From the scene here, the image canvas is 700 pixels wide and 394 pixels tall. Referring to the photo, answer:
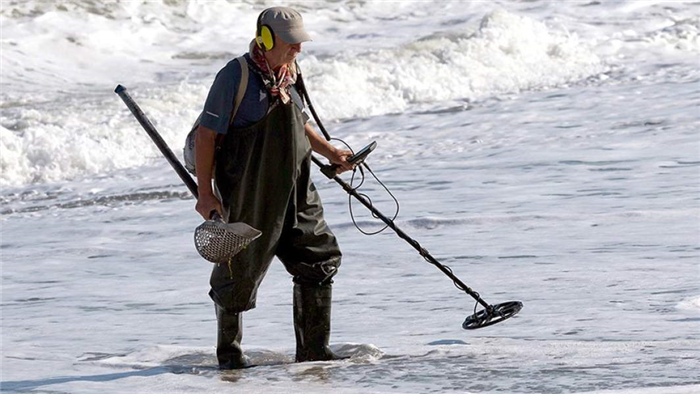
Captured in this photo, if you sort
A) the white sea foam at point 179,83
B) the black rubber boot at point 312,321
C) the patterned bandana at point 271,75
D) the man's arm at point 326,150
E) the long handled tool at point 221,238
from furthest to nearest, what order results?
1. the white sea foam at point 179,83
2. the black rubber boot at point 312,321
3. the man's arm at point 326,150
4. the patterned bandana at point 271,75
5. the long handled tool at point 221,238

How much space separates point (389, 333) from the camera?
19.9ft

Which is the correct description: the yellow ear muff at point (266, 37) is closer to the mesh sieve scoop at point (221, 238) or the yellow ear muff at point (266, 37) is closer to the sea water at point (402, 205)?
the mesh sieve scoop at point (221, 238)

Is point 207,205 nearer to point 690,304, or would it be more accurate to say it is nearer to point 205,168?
point 205,168

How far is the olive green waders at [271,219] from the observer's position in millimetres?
5000

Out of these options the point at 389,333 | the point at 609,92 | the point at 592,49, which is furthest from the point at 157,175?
the point at 592,49

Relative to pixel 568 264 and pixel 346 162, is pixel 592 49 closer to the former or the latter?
pixel 568 264

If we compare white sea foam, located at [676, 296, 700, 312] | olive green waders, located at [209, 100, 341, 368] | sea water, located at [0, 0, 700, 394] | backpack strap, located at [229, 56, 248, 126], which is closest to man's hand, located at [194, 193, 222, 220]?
olive green waders, located at [209, 100, 341, 368]

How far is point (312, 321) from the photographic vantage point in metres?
5.45

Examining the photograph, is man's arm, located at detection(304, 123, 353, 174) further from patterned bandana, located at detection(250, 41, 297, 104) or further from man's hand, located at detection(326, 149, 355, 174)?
patterned bandana, located at detection(250, 41, 297, 104)

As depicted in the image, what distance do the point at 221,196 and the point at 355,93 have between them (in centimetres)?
1211

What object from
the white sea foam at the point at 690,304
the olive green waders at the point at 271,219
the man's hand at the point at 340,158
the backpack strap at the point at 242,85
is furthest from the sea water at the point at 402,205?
the backpack strap at the point at 242,85

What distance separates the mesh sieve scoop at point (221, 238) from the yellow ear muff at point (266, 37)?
651 millimetres

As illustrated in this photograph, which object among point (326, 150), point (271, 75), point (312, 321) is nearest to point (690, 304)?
point (312, 321)

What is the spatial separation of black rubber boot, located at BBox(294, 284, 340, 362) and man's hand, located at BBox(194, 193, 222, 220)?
605 millimetres
